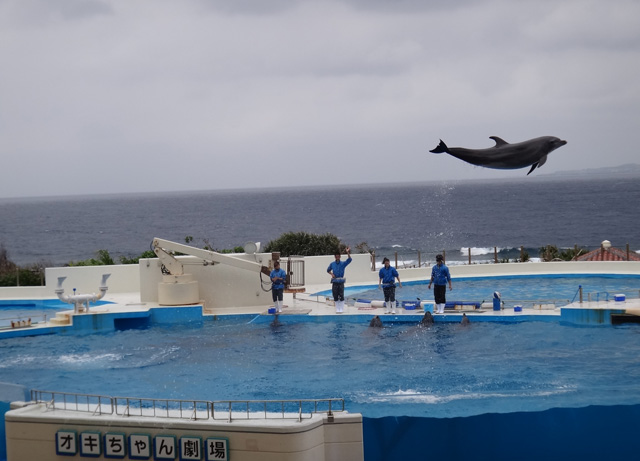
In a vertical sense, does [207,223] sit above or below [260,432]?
above

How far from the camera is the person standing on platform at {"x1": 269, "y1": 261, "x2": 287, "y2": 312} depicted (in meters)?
15.6

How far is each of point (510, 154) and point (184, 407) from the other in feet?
14.8

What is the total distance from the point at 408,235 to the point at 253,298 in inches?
2314

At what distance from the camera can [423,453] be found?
8.44 m

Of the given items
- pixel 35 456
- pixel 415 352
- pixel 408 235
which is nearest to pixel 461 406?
pixel 415 352

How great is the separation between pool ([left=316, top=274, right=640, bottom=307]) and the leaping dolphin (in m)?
9.36

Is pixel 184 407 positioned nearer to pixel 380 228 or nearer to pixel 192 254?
pixel 192 254

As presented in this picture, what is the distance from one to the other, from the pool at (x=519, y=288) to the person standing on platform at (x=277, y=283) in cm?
197

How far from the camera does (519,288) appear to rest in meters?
19.4

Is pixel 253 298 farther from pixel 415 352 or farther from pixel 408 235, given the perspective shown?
pixel 408 235

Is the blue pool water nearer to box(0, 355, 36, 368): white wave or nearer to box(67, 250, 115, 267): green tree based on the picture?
box(0, 355, 36, 368): white wave

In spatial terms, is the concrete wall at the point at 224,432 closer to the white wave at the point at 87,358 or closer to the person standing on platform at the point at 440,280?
the white wave at the point at 87,358

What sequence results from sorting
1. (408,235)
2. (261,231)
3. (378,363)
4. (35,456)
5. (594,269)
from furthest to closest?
(261,231), (408,235), (594,269), (378,363), (35,456)

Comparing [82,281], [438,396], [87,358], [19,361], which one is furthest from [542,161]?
[82,281]
